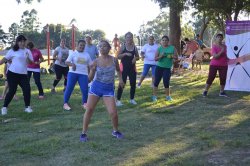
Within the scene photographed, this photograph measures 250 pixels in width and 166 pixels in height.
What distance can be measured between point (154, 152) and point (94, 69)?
1.72m

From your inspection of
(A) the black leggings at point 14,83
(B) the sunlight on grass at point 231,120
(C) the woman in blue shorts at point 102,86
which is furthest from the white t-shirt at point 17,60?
(B) the sunlight on grass at point 231,120

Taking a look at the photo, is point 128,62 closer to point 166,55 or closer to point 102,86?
point 166,55

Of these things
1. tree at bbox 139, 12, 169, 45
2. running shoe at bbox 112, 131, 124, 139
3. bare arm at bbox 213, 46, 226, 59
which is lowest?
running shoe at bbox 112, 131, 124, 139

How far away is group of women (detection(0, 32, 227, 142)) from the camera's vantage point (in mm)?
6746

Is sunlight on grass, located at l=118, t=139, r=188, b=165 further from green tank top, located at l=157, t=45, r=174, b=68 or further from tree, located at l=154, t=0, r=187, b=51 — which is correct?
tree, located at l=154, t=0, r=187, b=51

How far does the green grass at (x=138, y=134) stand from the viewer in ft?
19.0

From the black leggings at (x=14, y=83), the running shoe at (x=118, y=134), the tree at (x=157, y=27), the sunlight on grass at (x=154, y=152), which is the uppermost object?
the tree at (x=157, y=27)

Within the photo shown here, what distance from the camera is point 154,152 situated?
6090 millimetres

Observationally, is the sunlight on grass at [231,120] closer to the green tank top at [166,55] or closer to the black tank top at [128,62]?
the green tank top at [166,55]

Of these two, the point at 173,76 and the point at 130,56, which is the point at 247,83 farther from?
the point at 173,76

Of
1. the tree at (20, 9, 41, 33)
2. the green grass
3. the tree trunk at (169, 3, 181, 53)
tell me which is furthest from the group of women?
the tree at (20, 9, 41, 33)

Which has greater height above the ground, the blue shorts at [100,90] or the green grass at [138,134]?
the blue shorts at [100,90]

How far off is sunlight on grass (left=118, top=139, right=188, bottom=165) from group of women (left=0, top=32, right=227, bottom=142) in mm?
775

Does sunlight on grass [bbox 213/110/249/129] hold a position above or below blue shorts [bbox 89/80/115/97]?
below
